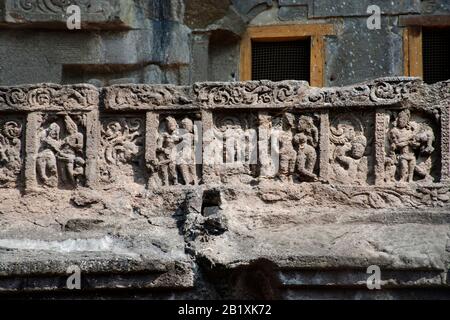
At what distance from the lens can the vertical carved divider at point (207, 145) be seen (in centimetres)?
1043

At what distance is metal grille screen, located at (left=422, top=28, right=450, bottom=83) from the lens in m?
12.8

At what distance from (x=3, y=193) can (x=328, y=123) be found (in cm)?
240

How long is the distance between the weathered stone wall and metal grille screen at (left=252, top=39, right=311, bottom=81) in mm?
209

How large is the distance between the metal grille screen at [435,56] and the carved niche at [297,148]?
2.64 meters

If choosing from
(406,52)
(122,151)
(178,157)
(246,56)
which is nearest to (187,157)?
(178,157)

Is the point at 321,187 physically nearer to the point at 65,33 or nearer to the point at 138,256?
the point at 138,256

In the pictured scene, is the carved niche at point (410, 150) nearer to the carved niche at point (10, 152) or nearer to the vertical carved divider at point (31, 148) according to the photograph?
the vertical carved divider at point (31, 148)

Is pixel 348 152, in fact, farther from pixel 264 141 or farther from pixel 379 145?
pixel 264 141

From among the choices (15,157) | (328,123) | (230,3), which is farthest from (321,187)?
(230,3)

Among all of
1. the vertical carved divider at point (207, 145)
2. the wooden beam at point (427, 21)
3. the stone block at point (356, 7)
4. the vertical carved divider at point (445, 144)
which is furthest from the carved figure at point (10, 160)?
the wooden beam at point (427, 21)

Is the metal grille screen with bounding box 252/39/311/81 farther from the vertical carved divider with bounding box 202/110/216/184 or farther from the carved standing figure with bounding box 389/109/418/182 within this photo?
the carved standing figure with bounding box 389/109/418/182

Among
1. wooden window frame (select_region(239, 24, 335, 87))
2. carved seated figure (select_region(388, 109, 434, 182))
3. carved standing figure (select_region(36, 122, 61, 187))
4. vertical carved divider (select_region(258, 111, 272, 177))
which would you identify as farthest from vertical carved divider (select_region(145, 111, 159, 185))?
wooden window frame (select_region(239, 24, 335, 87))

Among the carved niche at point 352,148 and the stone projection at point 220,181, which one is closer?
the stone projection at point 220,181

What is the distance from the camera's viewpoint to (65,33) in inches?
505
